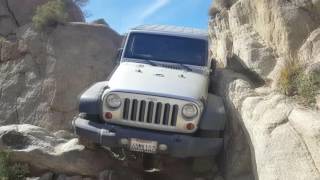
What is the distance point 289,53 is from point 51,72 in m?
9.51

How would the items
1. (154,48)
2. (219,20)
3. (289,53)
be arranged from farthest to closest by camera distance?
(219,20)
(154,48)
(289,53)

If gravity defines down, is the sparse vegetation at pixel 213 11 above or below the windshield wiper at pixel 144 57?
above

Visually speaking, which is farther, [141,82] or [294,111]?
[141,82]

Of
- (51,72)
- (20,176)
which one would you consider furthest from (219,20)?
(20,176)

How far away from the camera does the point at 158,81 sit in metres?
8.40

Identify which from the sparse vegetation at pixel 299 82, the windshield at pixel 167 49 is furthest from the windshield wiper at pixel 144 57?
the sparse vegetation at pixel 299 82

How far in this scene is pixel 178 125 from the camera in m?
7.89

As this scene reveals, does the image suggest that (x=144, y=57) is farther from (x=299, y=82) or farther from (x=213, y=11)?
(x=213, y=11)

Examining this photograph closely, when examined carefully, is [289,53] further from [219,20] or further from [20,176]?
[219,20]

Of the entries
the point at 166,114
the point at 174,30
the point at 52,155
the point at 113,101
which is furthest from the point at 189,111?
the point at 174,30

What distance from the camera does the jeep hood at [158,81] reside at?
800cm

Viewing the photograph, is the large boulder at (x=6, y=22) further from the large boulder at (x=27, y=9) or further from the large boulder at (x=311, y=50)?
the large boulder at (x=311, y=50)

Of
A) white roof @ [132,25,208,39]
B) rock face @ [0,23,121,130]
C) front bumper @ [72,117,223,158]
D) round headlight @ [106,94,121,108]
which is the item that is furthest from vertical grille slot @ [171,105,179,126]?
rock face @ [0,23,121,130]

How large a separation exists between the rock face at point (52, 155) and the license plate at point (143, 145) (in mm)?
1145
